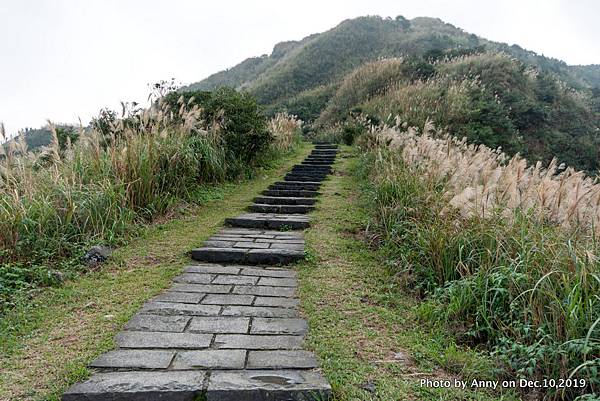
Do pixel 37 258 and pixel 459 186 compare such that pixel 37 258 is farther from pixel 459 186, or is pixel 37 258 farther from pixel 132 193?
pixel 459 186

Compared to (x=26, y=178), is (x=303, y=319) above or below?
below

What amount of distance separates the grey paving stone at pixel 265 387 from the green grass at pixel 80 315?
662 millimetres

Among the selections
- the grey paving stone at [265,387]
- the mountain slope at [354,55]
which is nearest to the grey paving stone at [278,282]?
the grey paving stone at [265,387]

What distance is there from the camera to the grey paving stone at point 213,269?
11.9 feet

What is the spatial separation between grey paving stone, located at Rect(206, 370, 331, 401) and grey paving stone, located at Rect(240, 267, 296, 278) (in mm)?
1646

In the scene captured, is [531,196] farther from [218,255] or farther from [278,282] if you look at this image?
[218,255]

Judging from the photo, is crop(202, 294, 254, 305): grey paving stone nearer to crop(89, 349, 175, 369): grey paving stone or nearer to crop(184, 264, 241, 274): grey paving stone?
crop(184, 264, 241, 274): grey paving stone

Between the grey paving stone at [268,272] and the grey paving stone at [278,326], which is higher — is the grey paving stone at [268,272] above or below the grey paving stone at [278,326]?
below

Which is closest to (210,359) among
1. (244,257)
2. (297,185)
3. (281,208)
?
(244,257)

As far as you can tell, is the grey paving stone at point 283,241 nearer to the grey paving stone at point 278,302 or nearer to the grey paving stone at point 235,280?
the grey paving stone at point 235,280

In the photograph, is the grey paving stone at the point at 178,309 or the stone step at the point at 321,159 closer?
the grey paving stone at the point at 178,309

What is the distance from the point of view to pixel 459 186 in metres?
3.85

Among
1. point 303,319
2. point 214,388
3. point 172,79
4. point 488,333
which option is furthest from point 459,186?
point 172,79

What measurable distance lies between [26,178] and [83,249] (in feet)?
3.59
